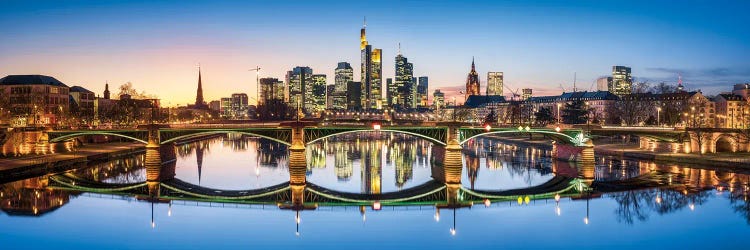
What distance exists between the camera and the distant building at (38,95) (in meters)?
125

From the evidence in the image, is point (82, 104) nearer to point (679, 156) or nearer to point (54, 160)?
point (54, 160)

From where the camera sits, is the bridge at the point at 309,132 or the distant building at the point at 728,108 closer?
the bridge at the point at 309,132

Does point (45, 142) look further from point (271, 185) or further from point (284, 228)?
point (284, 228)

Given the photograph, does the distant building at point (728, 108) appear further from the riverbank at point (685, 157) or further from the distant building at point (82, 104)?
the distant building at point (82, 104)

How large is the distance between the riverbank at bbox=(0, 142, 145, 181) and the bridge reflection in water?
6.14 feet

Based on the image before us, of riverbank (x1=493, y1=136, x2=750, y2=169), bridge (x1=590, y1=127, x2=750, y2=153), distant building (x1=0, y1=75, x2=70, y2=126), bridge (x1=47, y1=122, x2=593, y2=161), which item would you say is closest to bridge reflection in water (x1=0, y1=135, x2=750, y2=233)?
bridge (x1=47, y1=122, x2=593, y2=161)

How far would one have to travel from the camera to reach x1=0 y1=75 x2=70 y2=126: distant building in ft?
411

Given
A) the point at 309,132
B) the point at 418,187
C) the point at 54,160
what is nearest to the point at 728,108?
the point at 418,187

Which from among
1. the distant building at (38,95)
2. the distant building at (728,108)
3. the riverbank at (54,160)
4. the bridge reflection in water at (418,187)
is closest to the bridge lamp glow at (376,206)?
the bridge reflection in water at (418,187)

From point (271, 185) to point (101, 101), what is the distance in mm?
131975

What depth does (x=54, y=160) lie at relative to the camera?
77438 mm

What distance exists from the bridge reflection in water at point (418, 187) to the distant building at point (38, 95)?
50209 millimetres

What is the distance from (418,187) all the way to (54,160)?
4534 cm

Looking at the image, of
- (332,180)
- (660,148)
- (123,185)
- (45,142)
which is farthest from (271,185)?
(660,148)
